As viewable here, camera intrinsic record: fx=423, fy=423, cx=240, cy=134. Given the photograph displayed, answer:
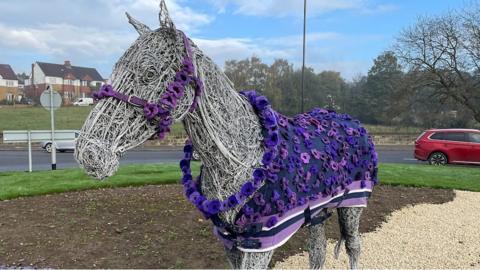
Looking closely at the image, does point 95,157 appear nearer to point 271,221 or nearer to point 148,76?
point 148,76

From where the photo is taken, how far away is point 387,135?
32062mm

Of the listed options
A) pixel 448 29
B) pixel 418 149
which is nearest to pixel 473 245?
pixel 418 149

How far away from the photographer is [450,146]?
16.1 m

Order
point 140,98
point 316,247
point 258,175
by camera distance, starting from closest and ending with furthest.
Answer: point 140,98
point 258,175
point 316,247

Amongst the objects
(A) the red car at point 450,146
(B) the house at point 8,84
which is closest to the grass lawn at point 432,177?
(A) the red car at point 450,146

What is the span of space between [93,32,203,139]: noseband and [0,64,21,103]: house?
88.1 m

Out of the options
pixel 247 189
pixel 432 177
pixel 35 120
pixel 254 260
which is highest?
pixel 35 120

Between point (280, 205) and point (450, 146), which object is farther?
point (450, 146)

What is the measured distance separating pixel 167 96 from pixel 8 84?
310 feet

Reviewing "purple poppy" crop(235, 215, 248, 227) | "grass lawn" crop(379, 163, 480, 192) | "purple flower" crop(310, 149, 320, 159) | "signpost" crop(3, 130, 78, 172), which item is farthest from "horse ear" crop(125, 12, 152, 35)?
"signpost" crop(3, 130, 78, 172)

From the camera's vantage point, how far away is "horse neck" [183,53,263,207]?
7.18ft

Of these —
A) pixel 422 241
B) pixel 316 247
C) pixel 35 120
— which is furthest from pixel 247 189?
pixel 35 120

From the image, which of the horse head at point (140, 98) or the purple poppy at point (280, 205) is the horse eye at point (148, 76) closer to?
the horse head at point (140, 98)

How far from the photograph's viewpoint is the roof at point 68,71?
269 ft
